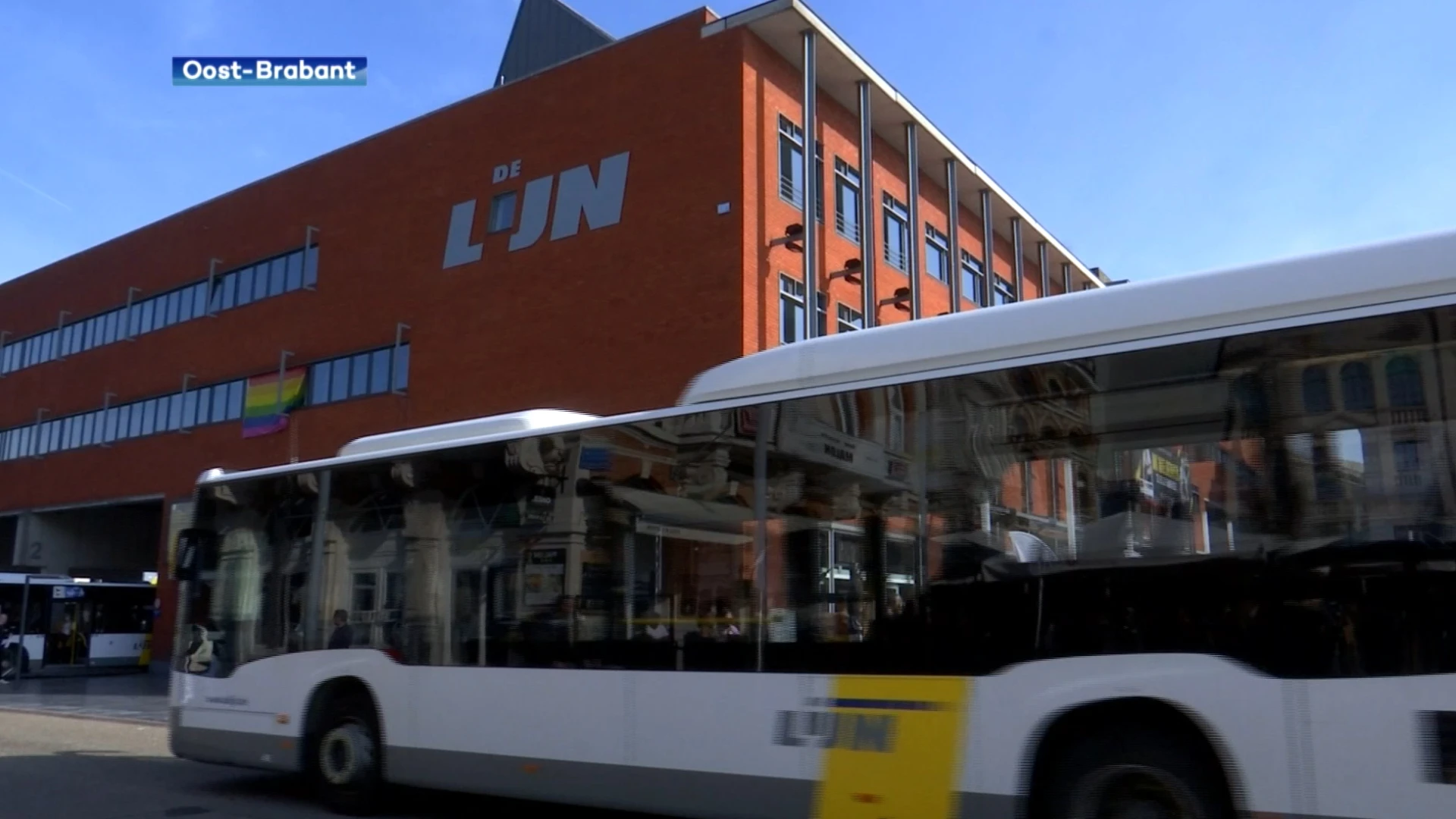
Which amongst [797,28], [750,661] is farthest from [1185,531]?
[797,28]

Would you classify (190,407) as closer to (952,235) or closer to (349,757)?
(952,235)

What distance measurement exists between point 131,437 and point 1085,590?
4010 cm

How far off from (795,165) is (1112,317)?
20991mm

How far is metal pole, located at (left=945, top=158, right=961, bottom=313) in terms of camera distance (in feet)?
105

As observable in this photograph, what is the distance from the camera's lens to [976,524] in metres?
6.37

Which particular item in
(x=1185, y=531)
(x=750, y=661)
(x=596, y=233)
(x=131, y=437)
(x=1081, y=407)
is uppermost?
(x=596, y=233)

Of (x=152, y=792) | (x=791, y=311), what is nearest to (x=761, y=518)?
(x=152, y=792)

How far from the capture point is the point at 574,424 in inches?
334

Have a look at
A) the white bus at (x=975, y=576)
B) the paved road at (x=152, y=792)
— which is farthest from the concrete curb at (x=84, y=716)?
the white bus at (x=975, y=576)

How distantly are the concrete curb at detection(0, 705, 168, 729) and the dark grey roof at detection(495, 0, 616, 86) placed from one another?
1897 centimetres

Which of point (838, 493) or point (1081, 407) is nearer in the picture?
point (1081, 407)

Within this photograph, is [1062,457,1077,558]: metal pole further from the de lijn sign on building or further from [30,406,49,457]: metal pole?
[30,406,49,457]: metal pole

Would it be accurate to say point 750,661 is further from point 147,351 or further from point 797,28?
point 147,351

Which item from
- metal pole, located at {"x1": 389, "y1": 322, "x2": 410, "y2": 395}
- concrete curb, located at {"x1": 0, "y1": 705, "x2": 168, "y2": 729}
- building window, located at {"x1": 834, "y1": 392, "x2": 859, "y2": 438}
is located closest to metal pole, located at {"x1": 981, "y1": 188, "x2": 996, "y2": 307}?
metal pole, located at {"x1": 389, "y1": 322, "x2": 410, "y2": 395}
